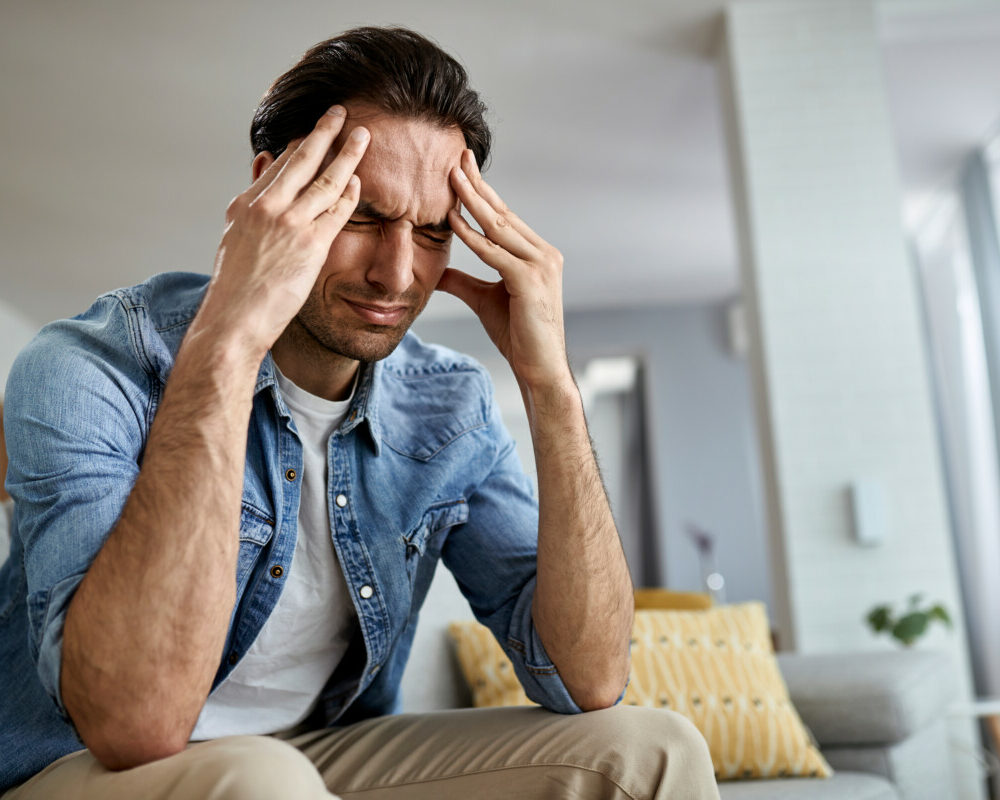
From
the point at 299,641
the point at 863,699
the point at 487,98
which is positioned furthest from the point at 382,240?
the point at 487,98

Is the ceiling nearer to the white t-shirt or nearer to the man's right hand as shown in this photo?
the man's right hand

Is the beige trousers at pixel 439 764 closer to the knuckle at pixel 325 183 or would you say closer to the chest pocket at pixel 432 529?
the chest pocket at pixel 432 529

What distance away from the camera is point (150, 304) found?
45.0 inches

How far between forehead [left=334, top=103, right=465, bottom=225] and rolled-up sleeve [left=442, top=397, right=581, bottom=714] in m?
0.32

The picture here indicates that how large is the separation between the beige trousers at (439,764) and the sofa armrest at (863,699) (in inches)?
41.4

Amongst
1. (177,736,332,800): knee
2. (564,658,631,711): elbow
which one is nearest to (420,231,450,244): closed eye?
(564,658,631,711): elbow

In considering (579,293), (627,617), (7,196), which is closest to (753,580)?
(579,293)

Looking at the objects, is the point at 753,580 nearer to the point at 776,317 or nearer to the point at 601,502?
the point at 776,317

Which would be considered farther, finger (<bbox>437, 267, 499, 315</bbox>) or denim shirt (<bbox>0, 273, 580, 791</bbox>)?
finger (<bbox>437, 267, 499, 315</bbox>)

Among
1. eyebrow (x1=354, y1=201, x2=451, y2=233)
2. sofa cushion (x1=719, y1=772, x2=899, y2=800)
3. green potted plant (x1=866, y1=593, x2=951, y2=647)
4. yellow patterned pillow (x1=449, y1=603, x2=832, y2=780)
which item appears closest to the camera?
eyebrow (x1=354, y1=201, x2=451, y2=233)

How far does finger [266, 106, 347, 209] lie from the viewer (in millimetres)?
1030

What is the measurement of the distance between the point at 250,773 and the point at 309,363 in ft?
2.01

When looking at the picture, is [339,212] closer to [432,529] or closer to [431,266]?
[431,266]

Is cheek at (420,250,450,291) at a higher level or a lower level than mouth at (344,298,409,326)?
higher
